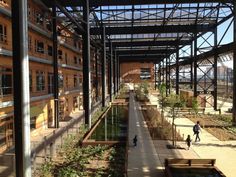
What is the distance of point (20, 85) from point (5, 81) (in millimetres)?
11677

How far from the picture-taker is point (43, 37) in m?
30.1

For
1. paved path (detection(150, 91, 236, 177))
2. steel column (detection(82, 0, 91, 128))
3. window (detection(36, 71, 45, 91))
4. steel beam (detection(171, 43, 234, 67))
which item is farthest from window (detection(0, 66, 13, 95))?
steel beam (detection(171, 43, 234, 67))

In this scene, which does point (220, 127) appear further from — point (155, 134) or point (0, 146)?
point (0, 146)

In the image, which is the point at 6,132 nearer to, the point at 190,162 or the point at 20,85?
the point at 20,85

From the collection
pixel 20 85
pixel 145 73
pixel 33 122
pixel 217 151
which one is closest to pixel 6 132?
pixel 33 122

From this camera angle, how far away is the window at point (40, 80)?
28.6 meters

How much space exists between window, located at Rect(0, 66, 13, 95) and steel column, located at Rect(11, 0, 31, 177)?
10212mm

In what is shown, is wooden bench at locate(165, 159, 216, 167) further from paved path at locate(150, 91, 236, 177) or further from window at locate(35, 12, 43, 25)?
window at locate(35, 12, 43, 25)

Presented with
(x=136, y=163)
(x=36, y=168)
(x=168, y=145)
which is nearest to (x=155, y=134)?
(x=168, y=145)

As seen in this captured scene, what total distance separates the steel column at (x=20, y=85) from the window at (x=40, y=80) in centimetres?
1775

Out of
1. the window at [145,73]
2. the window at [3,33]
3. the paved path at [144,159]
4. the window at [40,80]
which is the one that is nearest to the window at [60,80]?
the window at [40,80]

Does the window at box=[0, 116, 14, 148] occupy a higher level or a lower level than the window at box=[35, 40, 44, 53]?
lower

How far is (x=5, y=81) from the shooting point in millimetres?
21844

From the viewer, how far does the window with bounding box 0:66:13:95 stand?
21.0 m
